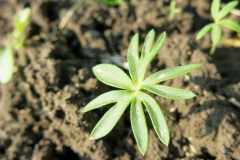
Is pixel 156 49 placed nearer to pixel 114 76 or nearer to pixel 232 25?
pixel 114 76

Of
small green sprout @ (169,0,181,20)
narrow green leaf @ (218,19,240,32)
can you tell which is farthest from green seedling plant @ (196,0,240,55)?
small green sprout @ (169,0,181,20)

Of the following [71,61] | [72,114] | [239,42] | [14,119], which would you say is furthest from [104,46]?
[239,42]

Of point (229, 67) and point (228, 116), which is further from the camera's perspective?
point (229, 67)

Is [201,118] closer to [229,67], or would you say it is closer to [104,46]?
[229,67]

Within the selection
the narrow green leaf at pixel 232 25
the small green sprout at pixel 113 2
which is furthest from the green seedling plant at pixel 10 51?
the narrow green leaf at pixel 232 25

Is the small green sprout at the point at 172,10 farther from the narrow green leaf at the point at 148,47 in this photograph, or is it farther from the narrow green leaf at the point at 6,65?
the narrow green leaf at the point at 6,65

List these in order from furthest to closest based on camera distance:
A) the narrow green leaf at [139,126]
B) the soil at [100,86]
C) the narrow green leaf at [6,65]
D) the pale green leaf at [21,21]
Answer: the pale green leaf at [21,21]
the narrow green leaf at [6,65]
the soil at [100,86]
the narrow green leaf at [139,126]
